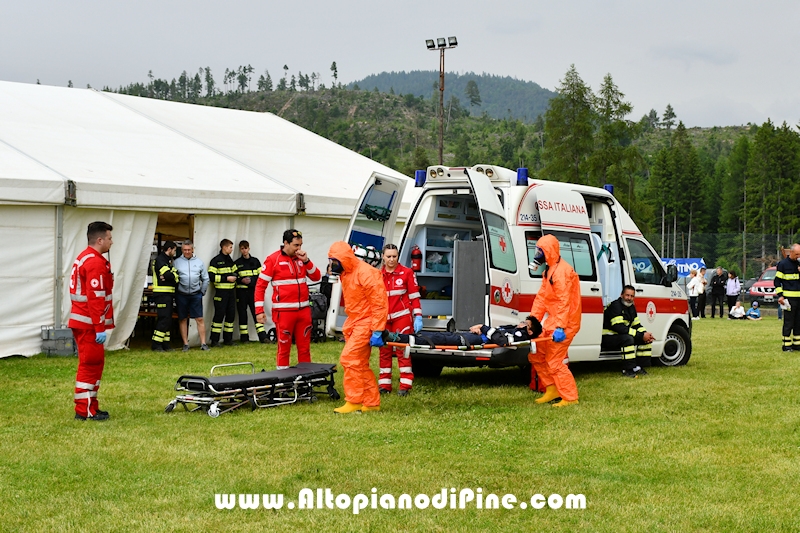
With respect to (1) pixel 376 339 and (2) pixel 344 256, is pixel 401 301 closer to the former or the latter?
(2) pixel 344 256

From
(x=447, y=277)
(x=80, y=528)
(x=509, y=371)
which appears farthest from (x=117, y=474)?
(x=509, y=371)

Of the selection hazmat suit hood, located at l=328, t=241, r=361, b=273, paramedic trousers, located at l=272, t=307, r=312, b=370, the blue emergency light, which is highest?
the blue emergency light

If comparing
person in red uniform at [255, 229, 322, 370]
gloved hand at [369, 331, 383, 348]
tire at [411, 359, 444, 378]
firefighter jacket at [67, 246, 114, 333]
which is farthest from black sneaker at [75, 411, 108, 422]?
tire at [411, 359, 444, 378]

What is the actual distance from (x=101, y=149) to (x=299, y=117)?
124 meters

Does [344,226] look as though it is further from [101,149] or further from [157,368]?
[157,368]

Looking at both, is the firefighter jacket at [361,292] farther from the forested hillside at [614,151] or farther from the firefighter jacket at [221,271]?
the forested hillside at [614,151]

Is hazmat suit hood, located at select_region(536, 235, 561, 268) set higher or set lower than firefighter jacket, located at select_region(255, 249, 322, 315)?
higher

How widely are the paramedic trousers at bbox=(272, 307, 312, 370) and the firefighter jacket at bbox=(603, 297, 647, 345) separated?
4211 millimetres

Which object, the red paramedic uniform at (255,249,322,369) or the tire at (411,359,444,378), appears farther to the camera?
the tire at (411,359,444,378)

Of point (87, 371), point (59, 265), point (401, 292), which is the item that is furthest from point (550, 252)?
point (59, 265)

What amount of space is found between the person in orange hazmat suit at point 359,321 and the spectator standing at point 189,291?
6.34 metres

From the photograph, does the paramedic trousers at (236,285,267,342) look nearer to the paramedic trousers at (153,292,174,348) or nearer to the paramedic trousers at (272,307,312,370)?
the paramedic trousers at (153,292,174,348)

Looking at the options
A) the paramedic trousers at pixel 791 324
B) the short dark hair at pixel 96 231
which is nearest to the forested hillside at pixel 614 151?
the paramedic trousers at pixel 791 324

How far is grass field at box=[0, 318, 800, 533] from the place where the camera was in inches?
207
